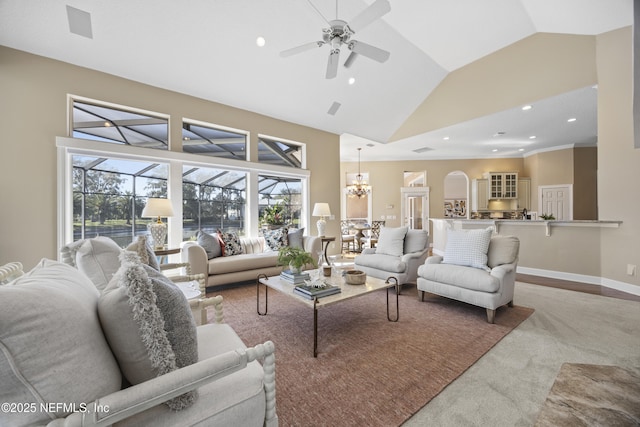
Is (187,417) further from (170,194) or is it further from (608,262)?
(608,262)

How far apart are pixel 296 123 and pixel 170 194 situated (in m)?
2.92

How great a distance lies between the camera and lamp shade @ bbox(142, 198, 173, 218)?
352cm

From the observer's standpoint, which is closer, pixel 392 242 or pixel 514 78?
pixel 392 242

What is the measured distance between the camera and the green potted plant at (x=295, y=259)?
2.78 meters

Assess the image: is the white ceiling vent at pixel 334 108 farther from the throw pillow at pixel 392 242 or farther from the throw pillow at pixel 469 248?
the throw pillow at pixel 469 248

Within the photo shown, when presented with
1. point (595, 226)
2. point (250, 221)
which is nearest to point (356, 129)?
point (250, 221)

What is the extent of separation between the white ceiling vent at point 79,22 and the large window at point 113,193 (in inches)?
59.6

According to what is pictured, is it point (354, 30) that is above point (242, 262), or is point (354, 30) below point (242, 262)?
above

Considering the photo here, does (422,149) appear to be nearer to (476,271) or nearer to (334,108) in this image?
(334,108)

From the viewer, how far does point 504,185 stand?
8250mm

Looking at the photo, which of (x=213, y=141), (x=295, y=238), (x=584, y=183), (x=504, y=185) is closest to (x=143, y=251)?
(x=295, y=238)

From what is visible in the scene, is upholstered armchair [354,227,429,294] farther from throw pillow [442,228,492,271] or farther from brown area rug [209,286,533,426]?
throw pillow [442,228,492,271]

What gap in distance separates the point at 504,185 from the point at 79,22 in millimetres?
10031

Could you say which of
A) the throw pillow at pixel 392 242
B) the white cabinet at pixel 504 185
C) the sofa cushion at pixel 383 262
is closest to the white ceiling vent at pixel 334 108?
the throw pillow at pixel 392 242
